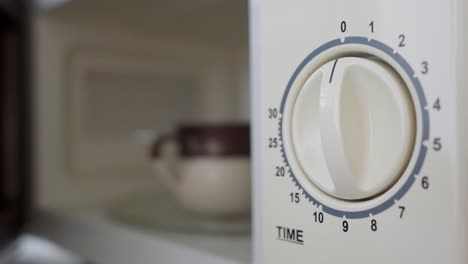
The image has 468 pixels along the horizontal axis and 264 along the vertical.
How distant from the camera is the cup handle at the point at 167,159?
1.99 ft

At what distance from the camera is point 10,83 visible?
2.29 ft

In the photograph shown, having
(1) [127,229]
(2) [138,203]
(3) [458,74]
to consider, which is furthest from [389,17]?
(2) [138,203]

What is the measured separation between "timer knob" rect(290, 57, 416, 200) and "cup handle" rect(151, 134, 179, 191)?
1.12 ft

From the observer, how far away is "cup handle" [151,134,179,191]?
61cm

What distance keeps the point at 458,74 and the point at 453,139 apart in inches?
1.4

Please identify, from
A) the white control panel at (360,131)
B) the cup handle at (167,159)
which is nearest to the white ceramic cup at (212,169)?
the cup handle at (167,159)

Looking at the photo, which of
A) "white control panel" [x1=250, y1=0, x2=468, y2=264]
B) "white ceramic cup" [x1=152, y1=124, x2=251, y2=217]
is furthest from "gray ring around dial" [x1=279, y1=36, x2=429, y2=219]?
"white ceramic cup" [x1=152, y1=124, x2=251, y2=217]

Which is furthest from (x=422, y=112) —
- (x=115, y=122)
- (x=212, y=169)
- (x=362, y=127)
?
(x=115, y=122)

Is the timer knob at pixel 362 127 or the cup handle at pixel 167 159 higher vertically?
the timer knob at pixel 362 127

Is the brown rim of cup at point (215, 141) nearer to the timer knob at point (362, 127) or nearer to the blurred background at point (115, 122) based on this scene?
the blurred background at point (115, 122)

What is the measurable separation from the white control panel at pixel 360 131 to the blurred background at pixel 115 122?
0.15 metres

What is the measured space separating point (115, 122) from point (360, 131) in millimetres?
642

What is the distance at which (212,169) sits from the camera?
58 centimetres

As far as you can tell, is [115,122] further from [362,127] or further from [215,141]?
[362,127]
